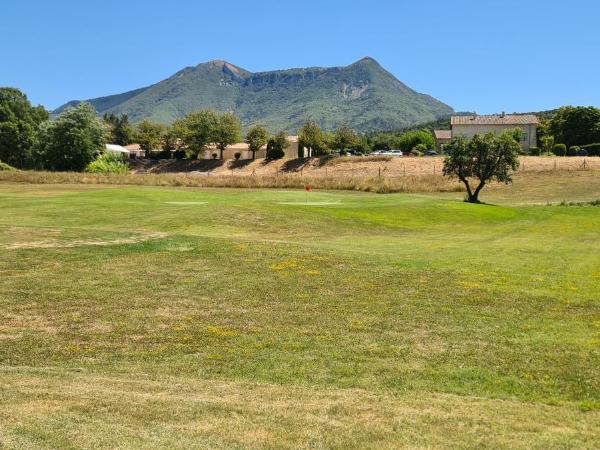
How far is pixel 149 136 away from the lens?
130250mm

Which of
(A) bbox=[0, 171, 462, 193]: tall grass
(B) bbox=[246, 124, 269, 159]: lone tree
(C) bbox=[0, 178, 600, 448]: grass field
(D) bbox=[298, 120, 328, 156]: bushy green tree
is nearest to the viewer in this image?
(C) bbox=[0, 178, 600, 448]: grass field

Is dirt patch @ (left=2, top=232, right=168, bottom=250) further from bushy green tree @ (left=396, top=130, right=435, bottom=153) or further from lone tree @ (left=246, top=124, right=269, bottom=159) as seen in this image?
bushy green tree @ (left=396, top=130, right=435, bottom=153)

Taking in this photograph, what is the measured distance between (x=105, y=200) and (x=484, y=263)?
94.0ft

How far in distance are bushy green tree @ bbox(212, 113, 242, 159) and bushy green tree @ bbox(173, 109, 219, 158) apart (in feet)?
2.18

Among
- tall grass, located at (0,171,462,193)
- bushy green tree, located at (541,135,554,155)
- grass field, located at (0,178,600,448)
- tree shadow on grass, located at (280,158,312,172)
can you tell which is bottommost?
grass field, located at (0,178,600,448)

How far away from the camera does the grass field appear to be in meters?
7.83

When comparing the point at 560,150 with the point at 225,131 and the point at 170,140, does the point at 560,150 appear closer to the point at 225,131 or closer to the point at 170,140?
the point at 225,131

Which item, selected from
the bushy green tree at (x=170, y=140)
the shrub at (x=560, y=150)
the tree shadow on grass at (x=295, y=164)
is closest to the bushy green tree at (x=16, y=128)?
the bushy green tree at (x=170, y=140)

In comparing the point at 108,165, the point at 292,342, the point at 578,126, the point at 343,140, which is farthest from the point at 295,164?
the point at 292,342

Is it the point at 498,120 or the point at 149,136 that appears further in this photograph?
the point at 498,120

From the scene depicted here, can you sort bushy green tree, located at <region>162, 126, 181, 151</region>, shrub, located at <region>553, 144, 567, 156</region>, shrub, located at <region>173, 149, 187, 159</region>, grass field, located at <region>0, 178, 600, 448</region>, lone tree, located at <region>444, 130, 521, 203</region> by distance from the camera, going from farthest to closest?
bushy green tree, located at <region>162, 126, 181, 151</region>, shrub, located at <region>173, 149, 187, 159</region>, shrub, located at <region>553, 144, 567, 156</region>, lone tree, located at <region>444, 130, 521, 203</region>, grass field, located at <region>0, 178, 600, 448</region>

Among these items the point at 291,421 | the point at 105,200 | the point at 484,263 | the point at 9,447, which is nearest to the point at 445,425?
the point at 291,421

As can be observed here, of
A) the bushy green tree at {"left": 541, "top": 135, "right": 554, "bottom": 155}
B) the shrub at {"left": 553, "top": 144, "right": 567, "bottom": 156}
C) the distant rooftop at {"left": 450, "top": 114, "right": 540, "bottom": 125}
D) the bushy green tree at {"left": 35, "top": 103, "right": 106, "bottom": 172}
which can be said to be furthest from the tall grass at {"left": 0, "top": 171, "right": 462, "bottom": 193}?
the distant rooftop at {"left": 450, "top": 114, "right": 540, "bottom": 125}

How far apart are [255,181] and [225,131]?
51.2 metres
